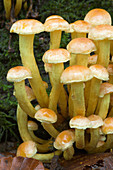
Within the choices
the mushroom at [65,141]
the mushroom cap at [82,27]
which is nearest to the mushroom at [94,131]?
the mushroom at [65,141]

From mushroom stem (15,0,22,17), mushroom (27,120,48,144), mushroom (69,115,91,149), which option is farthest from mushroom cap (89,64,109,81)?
mushroom stem (15,0,22,17)

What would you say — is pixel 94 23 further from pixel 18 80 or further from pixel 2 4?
pixel 2 4

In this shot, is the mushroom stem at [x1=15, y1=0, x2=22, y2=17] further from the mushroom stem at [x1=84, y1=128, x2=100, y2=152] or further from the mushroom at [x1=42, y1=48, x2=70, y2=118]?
the mushroom stem at [x1=84, y1=128, x2=100, y2=152]

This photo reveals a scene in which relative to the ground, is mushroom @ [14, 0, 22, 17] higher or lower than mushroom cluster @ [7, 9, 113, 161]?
higher

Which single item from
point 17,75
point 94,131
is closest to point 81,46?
point 17,75

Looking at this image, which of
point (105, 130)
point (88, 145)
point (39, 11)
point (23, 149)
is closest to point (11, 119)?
point (23, 149)

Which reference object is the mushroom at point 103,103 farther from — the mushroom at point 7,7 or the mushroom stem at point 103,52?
the mushroom at point 7,7
